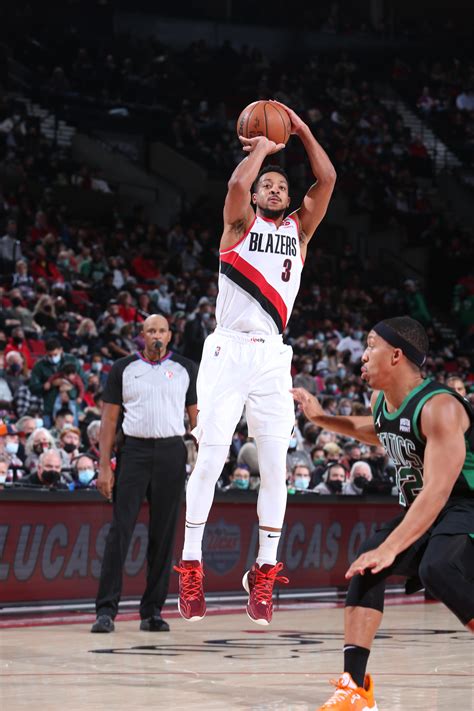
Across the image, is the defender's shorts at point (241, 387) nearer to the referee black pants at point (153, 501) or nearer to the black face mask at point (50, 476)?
the referee black pants at point (153, 501)

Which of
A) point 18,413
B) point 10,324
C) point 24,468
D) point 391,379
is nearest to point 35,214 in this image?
point 10,324

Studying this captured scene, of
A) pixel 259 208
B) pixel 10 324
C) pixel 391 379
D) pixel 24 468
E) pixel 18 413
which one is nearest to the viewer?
pixel 391 379

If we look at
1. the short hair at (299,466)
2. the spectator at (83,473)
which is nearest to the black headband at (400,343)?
the spectator at (83,473)

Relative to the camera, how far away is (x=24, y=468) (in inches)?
468

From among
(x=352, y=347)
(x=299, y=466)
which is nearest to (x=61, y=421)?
(x=299, y=466)

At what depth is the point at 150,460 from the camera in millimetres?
9859

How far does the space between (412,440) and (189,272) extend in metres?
17.7

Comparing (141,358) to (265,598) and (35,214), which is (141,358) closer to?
(265,598)

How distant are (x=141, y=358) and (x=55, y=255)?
35.1 feet

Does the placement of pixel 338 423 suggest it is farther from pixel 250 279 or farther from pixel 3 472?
pixel 3 472

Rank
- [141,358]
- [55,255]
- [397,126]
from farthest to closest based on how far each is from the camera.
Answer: [397,126]
[55,255]
[141,358]

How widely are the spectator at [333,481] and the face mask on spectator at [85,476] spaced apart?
3010 mm

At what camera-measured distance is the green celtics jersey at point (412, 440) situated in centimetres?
550

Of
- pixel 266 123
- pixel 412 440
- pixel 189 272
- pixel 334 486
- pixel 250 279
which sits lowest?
pixel 334 486
